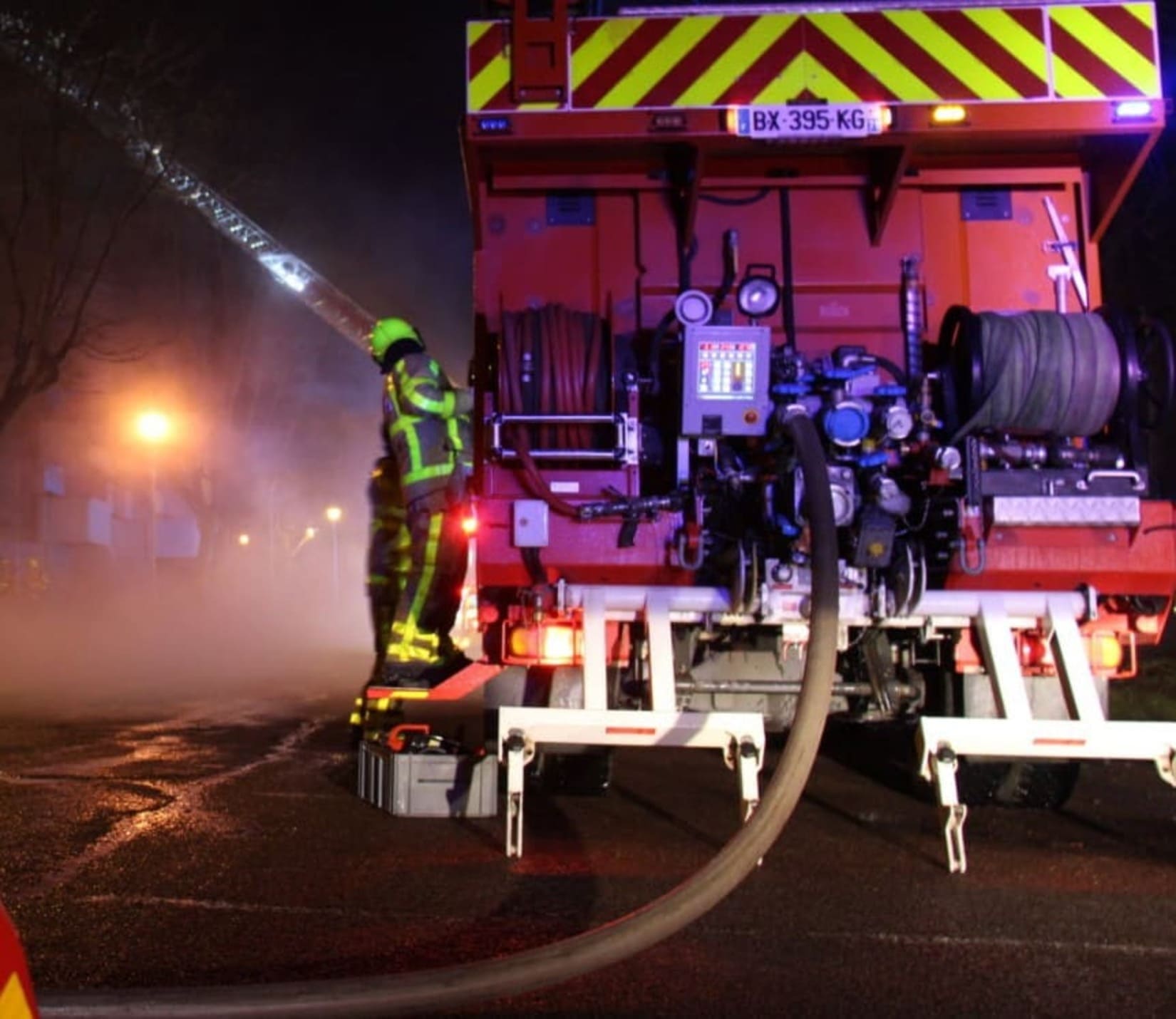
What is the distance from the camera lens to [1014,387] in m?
4.29

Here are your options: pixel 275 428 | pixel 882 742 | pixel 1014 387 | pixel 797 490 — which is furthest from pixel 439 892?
pixel 275 428

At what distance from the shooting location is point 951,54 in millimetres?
4754

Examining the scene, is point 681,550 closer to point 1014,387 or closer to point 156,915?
point 1014,387

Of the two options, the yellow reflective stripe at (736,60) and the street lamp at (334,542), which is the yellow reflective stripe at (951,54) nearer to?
the yellow reflective stripe at (736,60)

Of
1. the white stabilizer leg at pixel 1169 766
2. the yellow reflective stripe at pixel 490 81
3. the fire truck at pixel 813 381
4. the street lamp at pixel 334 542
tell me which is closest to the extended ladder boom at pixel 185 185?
the yellow reflective stripe at pixel 490 81

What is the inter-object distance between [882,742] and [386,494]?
3314mm

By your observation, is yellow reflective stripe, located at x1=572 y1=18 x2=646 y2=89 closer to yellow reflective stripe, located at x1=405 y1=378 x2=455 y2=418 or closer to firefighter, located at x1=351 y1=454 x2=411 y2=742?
yellow reflective stripe, located at x1=405 y1=378 x2=455 y2=418

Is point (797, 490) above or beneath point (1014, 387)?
beneath

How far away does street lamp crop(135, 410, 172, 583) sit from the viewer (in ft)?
72.9

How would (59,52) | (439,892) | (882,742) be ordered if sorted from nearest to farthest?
(439,892)
(882,742)
(59,52)

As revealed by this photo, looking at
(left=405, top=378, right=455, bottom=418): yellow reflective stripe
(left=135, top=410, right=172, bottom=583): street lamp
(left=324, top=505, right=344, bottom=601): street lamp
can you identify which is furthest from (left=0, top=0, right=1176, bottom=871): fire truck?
(left=324, top=505, right=344, bottom=601): street lamp

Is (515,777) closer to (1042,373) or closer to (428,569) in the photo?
(428,569)

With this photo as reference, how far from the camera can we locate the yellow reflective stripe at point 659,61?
4.75 meters

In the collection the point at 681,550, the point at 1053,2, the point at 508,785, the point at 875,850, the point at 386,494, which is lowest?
the point at 875,850
